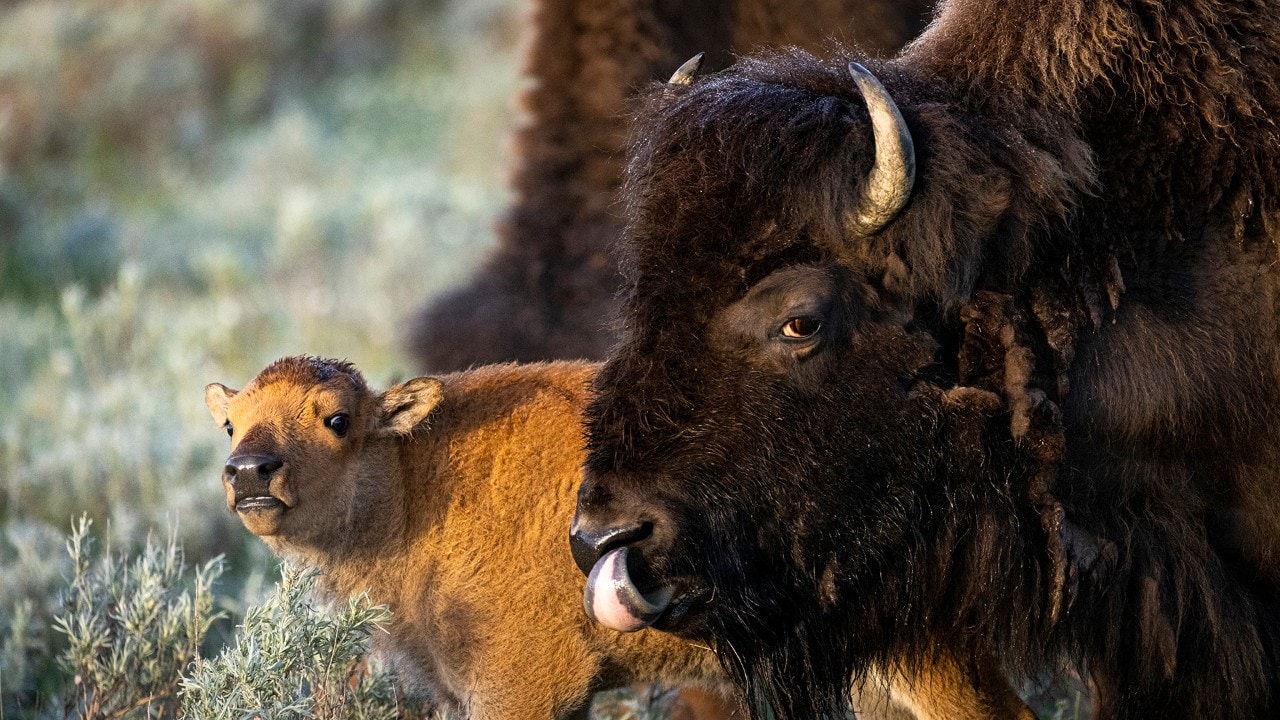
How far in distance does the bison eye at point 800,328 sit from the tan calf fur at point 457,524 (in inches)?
40.3

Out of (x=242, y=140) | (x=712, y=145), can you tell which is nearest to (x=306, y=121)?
(x=242, y=140)

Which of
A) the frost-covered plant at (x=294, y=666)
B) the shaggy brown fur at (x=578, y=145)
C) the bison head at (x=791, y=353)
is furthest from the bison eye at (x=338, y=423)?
the shaggy brown fur at (x=578, y=145)

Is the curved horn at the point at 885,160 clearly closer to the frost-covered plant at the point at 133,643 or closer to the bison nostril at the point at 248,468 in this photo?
the bison nostril at the point at 248,468

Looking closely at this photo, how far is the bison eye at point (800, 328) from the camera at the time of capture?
3.12 meters

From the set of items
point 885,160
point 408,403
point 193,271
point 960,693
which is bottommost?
point 193,271

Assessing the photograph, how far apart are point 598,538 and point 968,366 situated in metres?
0.85

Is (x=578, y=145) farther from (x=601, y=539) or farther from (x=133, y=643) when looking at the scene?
(x=601, y=539)

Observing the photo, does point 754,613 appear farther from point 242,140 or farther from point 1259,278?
point 242,140

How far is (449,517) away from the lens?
407cm

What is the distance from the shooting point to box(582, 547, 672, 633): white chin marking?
2.98 meters

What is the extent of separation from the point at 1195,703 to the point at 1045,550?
561mm

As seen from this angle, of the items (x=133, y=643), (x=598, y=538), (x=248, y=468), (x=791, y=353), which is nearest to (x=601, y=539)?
(x=598, y=538)

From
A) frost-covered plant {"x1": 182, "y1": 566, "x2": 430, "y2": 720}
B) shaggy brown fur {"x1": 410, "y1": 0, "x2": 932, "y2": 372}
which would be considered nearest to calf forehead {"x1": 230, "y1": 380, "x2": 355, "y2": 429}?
frost-covered plant {"x1": 182, "y1": 566, "x2": 430, "y2": 720}

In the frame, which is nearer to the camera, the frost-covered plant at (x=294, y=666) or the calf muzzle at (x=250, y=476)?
the frost-covered plant at (x=294, y=666)
